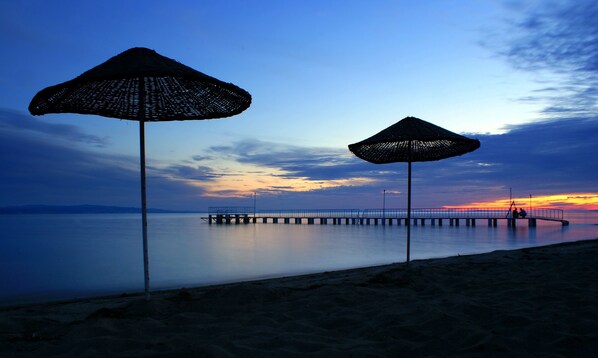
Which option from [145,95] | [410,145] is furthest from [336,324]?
[410,145]

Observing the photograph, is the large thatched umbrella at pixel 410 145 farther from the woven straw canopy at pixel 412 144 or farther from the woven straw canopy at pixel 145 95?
the woven straw canopy at pixel 145 95

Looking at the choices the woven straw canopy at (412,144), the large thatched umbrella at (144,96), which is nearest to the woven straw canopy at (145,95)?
the large thatched umbrella at (144,96)

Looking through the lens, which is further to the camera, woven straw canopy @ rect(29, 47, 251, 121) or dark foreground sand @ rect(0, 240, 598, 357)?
woven straw canopy @ rect(29, 47, 251, 121)

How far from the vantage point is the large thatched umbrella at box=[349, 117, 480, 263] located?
5320 millimetres

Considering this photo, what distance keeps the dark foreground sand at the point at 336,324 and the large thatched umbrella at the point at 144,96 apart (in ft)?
2.43

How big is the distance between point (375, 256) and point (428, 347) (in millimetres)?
14666

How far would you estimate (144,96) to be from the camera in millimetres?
3805

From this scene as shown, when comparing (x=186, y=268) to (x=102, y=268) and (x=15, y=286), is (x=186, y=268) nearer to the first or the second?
(x=102, y=268)

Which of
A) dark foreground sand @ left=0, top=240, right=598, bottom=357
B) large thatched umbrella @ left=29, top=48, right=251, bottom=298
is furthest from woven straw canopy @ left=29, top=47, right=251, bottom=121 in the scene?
dark foreground sand @ left=0, top=240, right=598, bottom=357

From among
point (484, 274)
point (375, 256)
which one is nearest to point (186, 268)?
point (375, 256)

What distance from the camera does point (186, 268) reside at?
14.2m

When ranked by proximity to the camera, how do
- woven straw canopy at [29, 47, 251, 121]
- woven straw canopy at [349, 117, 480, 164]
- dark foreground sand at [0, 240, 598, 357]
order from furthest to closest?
woven straw canopy at [349, 117, 480, 164], woven straw canopy at [29, 47, 251, 121], dark foreground sand at [0, 240, 598, 357]

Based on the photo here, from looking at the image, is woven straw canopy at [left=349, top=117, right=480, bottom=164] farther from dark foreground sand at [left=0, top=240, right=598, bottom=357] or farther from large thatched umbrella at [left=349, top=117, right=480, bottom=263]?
dark foreground sand at [left=0, top=240, right=598, bottom=357]

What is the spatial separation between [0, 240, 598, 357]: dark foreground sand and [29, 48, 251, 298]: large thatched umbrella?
0.74 m
